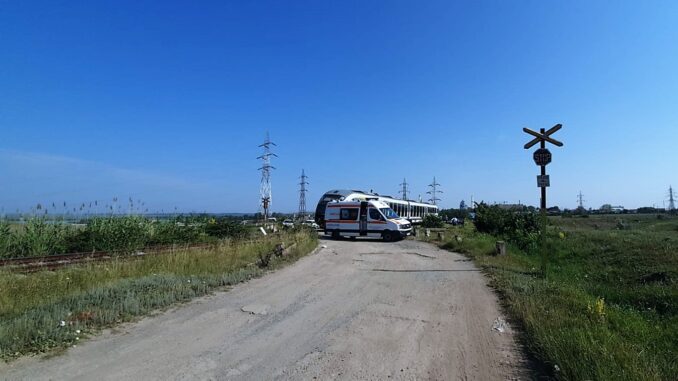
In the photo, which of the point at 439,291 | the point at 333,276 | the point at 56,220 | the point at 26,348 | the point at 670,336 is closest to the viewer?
the point at 26,348

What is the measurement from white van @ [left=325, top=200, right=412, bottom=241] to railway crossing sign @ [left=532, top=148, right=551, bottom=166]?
1384cm

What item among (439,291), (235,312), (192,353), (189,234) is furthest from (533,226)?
(192,353)

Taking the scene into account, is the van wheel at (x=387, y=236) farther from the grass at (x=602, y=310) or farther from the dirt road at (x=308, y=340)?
the dirt road at (x=308, y=340)

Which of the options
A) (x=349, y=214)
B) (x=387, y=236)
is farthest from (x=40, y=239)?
(x=387, y=236)

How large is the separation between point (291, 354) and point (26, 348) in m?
3.14

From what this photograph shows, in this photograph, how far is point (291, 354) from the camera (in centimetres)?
509

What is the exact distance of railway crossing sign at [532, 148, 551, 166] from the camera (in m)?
10.6

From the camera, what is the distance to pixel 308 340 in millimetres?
5633

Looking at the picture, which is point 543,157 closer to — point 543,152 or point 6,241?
point 543,152

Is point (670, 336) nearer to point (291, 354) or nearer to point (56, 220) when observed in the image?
point (291, 354)

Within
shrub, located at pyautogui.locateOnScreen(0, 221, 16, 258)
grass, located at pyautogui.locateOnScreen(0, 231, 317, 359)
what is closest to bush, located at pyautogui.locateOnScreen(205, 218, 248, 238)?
shrub, located at pyautogui.locateOnScreen(0, 221, 16, 258)

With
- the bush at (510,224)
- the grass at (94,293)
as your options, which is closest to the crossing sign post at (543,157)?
the grass at (94,293)

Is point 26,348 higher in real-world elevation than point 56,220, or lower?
lower

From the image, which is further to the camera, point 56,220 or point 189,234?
point 189,234
